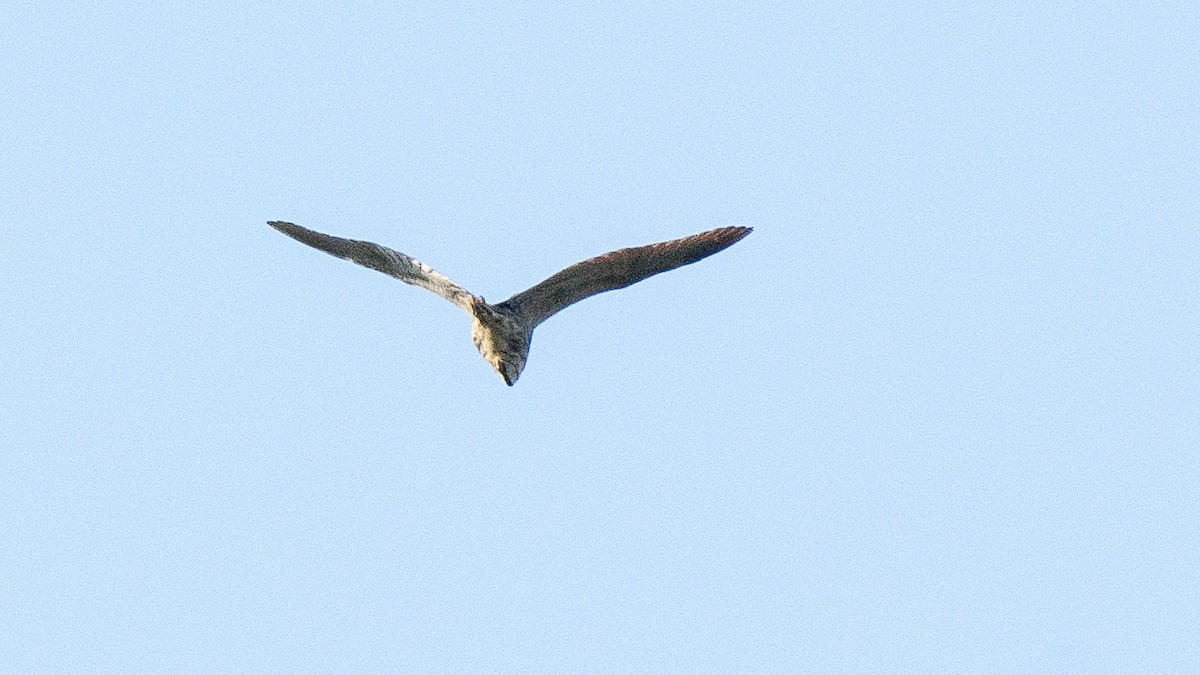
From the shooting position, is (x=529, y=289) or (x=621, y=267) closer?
(x=621, y=267)

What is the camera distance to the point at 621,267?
2148 centimetres

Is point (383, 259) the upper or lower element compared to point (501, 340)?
upper

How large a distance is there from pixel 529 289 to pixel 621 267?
1.14 metres

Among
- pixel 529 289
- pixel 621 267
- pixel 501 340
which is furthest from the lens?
pixel 501 340

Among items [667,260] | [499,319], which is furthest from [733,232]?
[499,319]

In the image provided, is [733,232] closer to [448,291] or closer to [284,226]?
[448,291]

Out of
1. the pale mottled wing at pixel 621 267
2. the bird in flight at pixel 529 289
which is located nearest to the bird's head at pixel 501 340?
the bird in flight at pixel 529 289

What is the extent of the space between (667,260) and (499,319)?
213 cm

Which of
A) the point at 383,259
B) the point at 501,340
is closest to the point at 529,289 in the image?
the point at 501,340

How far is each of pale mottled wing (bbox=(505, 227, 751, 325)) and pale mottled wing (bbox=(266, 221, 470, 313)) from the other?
83cm

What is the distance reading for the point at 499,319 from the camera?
70.6 feet

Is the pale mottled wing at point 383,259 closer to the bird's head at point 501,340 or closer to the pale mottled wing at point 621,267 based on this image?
the bird's head at point 501,340

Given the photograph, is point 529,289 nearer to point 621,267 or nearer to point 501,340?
point 501,340

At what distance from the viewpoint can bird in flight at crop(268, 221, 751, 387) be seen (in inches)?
831
